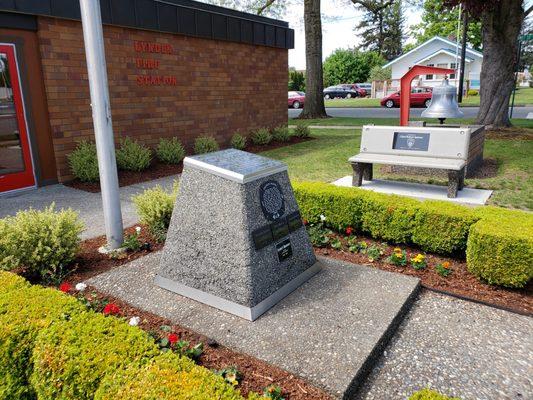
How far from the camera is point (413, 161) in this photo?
6.62 metres

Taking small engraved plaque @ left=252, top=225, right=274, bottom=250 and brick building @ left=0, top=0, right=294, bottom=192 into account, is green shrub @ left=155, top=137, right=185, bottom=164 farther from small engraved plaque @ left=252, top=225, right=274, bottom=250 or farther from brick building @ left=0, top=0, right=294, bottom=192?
small engraved plaque @ left=252, top=225, right=274, bottom=250

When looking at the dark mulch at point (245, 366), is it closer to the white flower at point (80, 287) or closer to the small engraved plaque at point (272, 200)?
the white flower at point (80, 287)

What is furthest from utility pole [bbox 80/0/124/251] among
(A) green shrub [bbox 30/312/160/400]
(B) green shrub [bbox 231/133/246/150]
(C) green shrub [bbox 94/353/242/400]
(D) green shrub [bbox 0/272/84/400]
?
(B) green shrub [bbox 231/133/246/150]

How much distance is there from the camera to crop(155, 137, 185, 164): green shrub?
30.1ft

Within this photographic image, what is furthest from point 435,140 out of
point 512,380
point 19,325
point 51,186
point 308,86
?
point 308,86

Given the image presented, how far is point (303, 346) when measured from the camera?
2.71 meters

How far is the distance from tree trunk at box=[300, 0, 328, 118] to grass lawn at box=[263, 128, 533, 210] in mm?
7622

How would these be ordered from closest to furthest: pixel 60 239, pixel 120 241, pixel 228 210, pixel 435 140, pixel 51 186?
pixel 228 210
pixel 60 239
pixel 120 241
pixel 435 140
pixel 51 186

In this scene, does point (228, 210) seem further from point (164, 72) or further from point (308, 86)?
point (308, 86)

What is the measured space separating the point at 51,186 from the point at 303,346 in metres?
6.40

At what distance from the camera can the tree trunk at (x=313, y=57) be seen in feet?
62.7

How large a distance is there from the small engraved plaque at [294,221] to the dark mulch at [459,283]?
0.87 meters

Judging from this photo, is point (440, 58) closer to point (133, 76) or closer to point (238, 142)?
point (238, 142)

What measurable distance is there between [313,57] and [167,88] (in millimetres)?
11950
